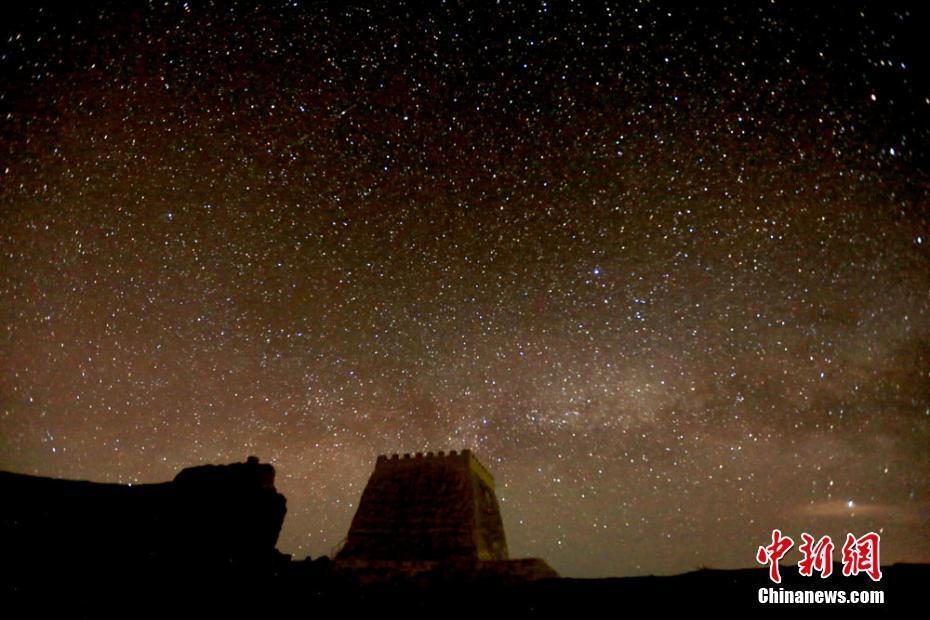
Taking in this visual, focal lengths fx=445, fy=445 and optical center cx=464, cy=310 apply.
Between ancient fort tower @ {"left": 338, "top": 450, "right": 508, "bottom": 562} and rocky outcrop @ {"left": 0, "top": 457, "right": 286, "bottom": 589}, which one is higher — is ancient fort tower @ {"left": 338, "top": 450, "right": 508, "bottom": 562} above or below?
below

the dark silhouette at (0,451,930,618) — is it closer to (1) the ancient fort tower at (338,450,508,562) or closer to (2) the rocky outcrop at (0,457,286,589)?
(2) the rocky outcrop at (0,457,286,589)

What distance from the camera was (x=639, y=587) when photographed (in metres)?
4.36

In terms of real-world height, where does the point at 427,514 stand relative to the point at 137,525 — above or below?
below

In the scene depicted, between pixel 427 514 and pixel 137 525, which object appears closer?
pixel 137 525

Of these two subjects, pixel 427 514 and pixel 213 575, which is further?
pixel 427 514

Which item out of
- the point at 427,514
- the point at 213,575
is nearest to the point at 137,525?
the point at 213,575

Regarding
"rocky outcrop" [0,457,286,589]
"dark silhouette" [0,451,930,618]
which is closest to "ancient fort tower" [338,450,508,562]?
"dark silhouette" [0,451,930,618]

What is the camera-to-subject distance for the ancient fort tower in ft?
64.3

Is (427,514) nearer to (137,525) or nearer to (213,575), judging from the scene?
(213,575)

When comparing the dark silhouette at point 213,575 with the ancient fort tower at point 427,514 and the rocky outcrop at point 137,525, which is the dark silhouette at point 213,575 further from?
the ancient fort tower at point 427,514

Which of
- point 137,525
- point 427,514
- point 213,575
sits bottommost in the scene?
point 427,514

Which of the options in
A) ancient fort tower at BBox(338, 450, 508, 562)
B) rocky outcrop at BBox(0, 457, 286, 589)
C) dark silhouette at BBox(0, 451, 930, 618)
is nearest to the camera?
dark silhouette at BBox(0, 451, 930, 618)

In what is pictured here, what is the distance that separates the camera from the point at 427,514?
68.8 feet

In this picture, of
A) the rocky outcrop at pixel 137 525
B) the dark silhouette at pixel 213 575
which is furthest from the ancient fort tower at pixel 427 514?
the rocky outcrop at pixel 137 525
